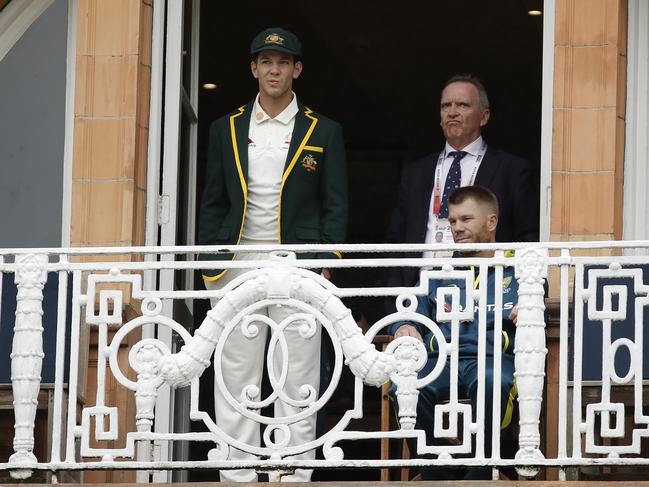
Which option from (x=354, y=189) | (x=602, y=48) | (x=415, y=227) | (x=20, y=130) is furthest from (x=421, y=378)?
(x=354, y=189)

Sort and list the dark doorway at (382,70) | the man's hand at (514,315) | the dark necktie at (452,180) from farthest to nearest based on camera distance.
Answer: the dark doorway at (382,70) → the dark necktie at (452,180) → the man's hand at (514,315)

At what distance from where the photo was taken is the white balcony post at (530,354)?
30.1 feet

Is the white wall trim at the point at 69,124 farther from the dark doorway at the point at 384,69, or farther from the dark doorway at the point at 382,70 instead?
the dark doorway at the point at 384,69

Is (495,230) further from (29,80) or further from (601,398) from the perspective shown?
(29,80)

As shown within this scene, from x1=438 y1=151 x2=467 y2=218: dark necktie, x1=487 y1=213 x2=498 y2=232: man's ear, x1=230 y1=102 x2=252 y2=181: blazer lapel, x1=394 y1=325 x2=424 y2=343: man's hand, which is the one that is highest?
x1=230 y1=102 x2=252 y2=181: blazer lapel

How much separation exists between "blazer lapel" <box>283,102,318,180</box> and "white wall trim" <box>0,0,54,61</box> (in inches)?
75.4

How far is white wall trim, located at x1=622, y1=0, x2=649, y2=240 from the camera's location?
440 inches

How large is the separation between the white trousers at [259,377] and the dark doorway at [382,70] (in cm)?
390

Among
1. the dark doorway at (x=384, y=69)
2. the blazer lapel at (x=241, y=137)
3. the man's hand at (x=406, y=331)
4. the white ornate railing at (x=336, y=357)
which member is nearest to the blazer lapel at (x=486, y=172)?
the blazer lapel at (x=241, y=137)

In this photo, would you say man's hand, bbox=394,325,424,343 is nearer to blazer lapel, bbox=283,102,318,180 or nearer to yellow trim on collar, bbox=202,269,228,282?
yellow trim on collar, bbox=202,269,228,282

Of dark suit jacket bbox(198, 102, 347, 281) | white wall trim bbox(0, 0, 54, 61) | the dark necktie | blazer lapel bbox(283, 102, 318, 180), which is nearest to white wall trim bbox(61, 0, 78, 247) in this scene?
white wall trim bbox(0, 0, 54, 61)

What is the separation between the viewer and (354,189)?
1778 centimetres

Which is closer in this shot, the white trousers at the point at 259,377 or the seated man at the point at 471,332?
the seated man at the point at 471,332

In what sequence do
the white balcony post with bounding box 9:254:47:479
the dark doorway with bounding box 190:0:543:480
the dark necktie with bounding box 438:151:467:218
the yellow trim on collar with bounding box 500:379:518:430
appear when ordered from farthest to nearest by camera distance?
the dark doorway with bounding box 190:0:543:480 < the dark necktie with bounding box 438:151:467:218 < the yellow trim on collar with bounding box 500:379:518:430 < the white balcony post with bounding box 9:254:47:479
